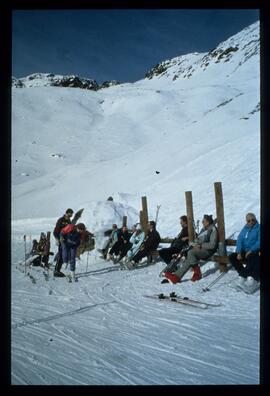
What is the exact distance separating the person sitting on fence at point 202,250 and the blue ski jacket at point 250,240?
0.83 m

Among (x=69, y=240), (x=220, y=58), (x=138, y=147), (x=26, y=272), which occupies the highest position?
(x=220, y=58)

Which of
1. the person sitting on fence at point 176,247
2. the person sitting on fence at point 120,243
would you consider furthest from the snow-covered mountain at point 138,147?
the person sitting on fence at point 176,247

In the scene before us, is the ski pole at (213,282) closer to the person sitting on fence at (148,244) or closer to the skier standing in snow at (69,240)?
the person sitting on fence at (148,244)

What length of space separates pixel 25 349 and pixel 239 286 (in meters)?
4.05

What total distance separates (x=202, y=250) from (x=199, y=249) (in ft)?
0.20

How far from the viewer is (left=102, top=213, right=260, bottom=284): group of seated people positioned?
685cm

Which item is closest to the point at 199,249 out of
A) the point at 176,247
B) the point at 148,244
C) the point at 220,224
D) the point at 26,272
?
the point at 220,224

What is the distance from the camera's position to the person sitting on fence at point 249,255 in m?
6.73

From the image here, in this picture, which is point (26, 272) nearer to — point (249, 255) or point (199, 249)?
point (199, 249)

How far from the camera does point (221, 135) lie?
35.0 metres

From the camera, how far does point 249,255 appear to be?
675 cm
